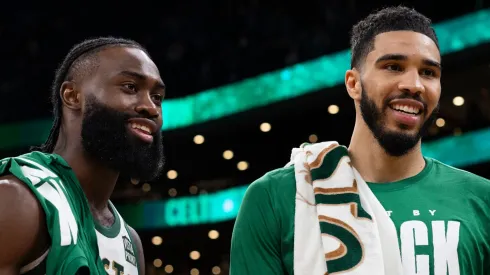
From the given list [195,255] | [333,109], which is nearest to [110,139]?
[333,109]

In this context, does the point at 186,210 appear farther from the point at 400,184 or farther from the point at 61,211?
the point at 400,184

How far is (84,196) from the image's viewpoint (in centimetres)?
270

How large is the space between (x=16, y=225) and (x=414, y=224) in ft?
4.15

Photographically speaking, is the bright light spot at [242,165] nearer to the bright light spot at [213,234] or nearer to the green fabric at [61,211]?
the bright light spot at [213,234]

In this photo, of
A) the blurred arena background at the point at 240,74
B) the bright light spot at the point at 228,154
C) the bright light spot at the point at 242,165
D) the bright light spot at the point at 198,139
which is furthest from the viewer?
the bright light spot at the point at 242,165

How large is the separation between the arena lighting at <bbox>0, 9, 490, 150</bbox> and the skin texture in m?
9.05

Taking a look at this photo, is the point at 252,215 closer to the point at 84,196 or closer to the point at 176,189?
the point at 84,196

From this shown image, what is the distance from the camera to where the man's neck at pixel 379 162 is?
2418 mm

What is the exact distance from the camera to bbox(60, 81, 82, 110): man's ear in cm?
290

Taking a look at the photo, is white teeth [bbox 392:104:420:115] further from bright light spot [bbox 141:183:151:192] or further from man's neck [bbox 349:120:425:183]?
bright light spot [bbox 141:183:151:192]

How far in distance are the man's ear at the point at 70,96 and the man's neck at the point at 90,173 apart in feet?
0.56

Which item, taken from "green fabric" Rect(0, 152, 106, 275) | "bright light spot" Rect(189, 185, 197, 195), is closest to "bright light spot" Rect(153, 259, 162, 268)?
"bright light spot" Rect(189, 185, 197, 195)

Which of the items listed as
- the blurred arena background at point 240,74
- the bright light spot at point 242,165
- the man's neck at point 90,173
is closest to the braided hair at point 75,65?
the man's neck at point 90,173

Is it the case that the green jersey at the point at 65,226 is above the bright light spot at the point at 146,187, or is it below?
below
